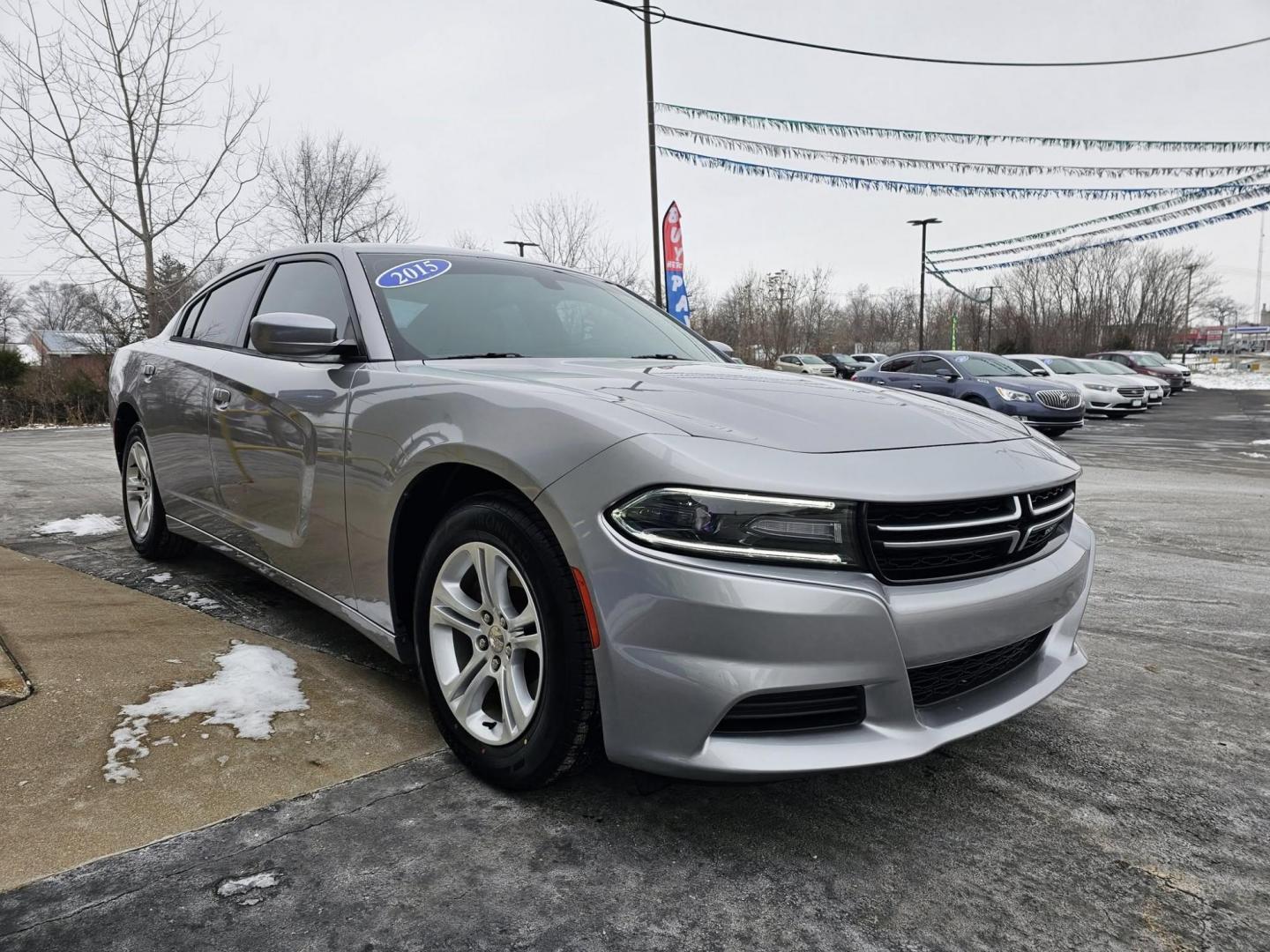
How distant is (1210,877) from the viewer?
1788mm

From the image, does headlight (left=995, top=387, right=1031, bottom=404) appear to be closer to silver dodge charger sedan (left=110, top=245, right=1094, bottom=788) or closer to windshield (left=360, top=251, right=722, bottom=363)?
windshield (left=360, top=251, right=722, bottom=363)

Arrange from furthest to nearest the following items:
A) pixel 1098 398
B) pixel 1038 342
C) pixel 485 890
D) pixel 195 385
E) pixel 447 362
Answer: pixel 1038 342 < pixel 1098 398 < pixel 195 385 < pixel 447 362 < pixel 485 890

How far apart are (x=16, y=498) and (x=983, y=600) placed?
7278 millimetres

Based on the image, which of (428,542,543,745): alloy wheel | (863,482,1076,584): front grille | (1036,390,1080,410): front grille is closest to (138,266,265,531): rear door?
(428,542,543,745): alloy wheel

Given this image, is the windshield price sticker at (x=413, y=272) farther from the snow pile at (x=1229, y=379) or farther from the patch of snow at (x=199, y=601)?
the snow pile at (x=1229, y=379)

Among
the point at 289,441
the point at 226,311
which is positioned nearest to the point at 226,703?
the point at 289,441

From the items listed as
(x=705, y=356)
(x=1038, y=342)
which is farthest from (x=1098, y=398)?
(x=1038, y=342)

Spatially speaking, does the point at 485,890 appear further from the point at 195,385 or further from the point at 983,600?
the point at 195,385

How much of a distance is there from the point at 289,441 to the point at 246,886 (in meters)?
1.51

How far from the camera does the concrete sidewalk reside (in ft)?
6.30

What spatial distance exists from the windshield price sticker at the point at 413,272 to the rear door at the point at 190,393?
980 millimetres

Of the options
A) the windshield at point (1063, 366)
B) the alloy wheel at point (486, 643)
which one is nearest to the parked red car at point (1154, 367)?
the windshield at point (1063, 366)

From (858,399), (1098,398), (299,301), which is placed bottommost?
(1098,398)

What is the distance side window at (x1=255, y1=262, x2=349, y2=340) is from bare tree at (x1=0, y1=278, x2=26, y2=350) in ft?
263
